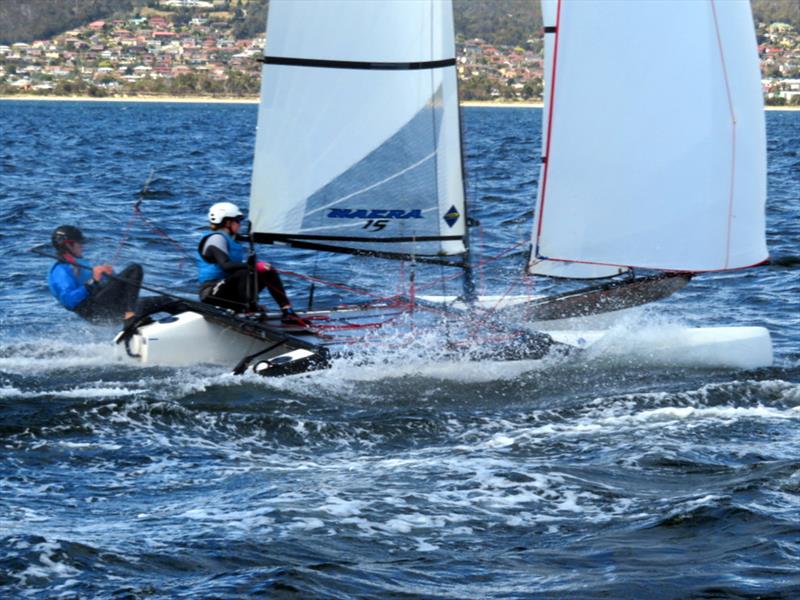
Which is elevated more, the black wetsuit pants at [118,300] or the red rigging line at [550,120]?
the red rigging line at [550,120]

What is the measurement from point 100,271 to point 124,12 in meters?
183

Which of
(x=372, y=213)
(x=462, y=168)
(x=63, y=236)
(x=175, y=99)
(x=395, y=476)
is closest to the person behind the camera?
(x=395, y=476)

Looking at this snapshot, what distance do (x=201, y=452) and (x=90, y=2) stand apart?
17979 centimetres

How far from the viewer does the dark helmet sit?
10.3m

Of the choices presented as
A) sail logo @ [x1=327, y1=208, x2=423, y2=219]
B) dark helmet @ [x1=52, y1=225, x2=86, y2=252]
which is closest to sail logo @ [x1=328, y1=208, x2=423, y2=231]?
sail logo @ [x1=327, y1=208, x2=423, y2=219]

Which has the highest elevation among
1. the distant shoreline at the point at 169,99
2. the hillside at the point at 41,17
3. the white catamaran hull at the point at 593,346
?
the hillside at the point at 41,17

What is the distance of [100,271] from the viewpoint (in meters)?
10.4

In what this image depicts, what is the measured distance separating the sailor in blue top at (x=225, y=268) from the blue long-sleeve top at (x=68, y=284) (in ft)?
2.78

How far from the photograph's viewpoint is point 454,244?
423 inches

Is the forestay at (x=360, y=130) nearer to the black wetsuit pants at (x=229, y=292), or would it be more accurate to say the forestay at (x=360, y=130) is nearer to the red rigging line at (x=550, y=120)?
the black wetsuit pants at (x=229, y=292)

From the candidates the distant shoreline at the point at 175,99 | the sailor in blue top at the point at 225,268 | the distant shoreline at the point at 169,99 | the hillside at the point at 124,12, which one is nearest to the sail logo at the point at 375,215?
the sailor in blue top at the point at 225,268

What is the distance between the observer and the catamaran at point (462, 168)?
394 inches

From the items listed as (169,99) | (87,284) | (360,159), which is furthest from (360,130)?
(169,99)

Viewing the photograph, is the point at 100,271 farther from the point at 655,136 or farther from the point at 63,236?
the point at 655,136
